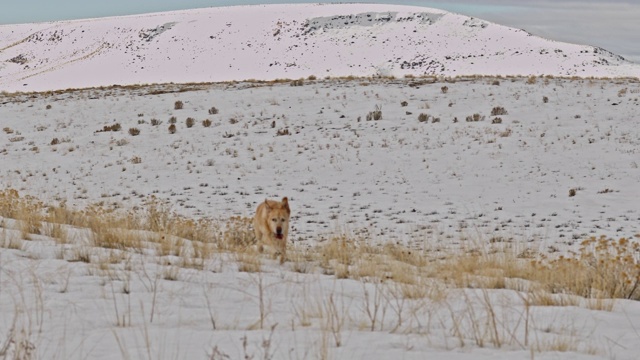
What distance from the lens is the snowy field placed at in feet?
15.2

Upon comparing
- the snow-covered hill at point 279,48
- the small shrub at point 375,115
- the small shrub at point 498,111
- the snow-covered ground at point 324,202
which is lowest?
the snow-covered ground at point 324,202

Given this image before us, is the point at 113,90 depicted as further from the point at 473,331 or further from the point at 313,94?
the point at 473,331

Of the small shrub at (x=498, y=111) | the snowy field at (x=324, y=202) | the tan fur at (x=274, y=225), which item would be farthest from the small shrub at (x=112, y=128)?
the tan fur at (x=274, y=225)

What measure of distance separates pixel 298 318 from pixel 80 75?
3530 inches

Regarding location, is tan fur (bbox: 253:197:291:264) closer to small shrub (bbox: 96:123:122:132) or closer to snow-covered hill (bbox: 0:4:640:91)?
small shrub (bbox: 96:123:122:132)

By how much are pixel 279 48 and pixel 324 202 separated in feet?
270

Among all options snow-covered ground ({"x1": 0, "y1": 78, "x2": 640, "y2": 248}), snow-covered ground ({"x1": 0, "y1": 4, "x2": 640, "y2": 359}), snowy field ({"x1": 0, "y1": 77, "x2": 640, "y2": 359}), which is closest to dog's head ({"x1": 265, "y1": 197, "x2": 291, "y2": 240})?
snowy field ({"x1": 0, "y1": 77, "x2": 640, "y2": 359})

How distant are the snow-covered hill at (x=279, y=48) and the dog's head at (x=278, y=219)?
71354 millimetres

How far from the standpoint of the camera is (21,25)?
412ft

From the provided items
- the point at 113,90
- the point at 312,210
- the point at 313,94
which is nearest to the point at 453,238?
the point at 312,210

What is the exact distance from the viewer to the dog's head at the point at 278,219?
28.3 ft

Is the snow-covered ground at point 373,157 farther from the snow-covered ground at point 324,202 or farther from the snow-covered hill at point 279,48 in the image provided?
the snow-covered hill at point 279,48

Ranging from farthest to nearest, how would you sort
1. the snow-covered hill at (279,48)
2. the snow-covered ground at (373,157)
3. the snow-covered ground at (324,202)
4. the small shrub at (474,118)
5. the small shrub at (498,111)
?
the snow-covered hill at (279,48), the small shrub at (498,111), the small shrub at (474,118), the snow-covered ground at (373,157), the snow-covered ground at (324,202)

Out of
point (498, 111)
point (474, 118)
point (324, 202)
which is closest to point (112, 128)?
point (324, 202)
